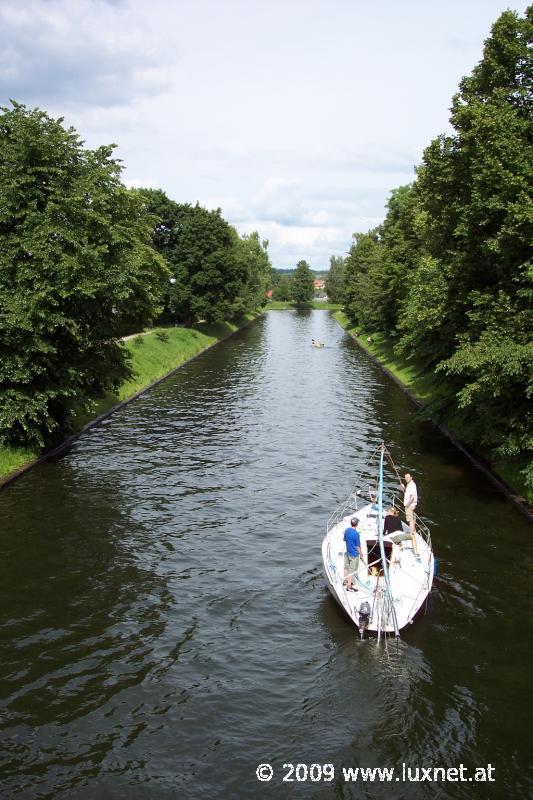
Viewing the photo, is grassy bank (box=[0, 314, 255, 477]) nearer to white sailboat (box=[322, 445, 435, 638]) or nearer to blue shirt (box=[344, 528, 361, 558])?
white sailboat (box=[322, 445, 435, 638])

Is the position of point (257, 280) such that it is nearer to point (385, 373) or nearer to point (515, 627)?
point (385, 373)

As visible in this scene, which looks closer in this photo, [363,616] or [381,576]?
[363,616]

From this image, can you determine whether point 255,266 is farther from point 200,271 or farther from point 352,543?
point 352,543

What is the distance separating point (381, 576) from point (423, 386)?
109ft

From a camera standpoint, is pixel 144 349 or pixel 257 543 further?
pixel 144 349

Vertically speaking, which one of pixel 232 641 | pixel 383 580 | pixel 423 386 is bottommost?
pixel 232 641

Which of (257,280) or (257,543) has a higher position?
(257,280)

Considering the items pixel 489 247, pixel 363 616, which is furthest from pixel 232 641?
pixel 489 247

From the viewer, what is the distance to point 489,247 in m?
24.6

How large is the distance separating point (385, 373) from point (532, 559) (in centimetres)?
4171

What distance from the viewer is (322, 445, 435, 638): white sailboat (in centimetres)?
1659

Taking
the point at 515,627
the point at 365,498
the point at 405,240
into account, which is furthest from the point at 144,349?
the point at 515,627

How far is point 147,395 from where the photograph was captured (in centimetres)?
4925

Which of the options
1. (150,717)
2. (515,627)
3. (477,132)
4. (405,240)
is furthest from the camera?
(405,240)
